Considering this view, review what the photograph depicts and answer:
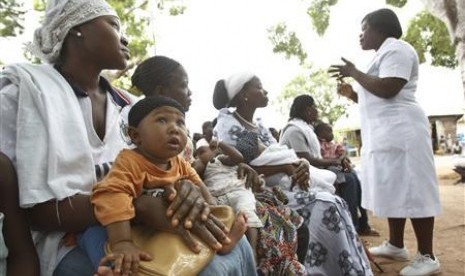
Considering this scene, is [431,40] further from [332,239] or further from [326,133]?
[332,239]

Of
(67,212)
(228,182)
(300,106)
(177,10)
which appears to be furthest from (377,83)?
(177,10)

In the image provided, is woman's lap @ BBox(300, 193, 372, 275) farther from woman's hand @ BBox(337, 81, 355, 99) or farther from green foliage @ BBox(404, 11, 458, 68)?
green foliage @ BBox(404, 11, 458, 68)

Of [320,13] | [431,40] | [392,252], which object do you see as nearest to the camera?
[392,252]

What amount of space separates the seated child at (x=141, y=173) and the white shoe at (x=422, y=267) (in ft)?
7.68

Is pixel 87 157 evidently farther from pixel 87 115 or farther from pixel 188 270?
pixel 188 270

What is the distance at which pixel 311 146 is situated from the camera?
14.2 feet

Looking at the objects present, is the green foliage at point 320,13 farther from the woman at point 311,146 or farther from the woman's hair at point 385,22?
the woman's hair at point 385,22

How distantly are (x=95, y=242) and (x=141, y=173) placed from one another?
0.27m

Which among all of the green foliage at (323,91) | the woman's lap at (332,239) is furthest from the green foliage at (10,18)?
the green foliage at (323,91)

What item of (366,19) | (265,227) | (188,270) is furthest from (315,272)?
(366,19)

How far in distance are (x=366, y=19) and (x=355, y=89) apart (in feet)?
2.20

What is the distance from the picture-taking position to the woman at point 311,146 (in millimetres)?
4262

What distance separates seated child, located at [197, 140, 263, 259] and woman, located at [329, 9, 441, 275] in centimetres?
164

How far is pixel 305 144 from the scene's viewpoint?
4.28m
